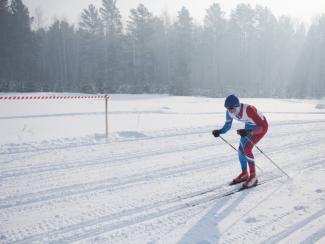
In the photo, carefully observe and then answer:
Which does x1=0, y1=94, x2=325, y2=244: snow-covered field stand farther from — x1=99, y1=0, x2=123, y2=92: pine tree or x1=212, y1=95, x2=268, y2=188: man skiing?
x1=99, y1=0, x2=123, y2=92: pine tree

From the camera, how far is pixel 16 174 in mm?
7008

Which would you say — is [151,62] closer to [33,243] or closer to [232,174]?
[232,174]

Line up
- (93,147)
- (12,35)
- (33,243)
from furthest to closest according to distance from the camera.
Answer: (12,35) → (93,147) → (33,243)

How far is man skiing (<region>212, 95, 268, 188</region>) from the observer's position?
Answer: 6508 mm

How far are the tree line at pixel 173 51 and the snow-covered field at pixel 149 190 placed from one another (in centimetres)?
3286

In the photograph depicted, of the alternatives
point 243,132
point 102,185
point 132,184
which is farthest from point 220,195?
point 102,185

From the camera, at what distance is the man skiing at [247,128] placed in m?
6.51

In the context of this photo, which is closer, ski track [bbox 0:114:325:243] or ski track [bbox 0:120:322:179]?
ski track [bbox 0:114:325:243]

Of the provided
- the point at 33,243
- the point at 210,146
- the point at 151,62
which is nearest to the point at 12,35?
the point at 151,62

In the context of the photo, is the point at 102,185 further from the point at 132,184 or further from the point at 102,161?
the point at 102,161

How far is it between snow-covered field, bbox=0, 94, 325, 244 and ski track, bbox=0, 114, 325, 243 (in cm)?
2

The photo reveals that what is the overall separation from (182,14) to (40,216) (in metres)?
48.9

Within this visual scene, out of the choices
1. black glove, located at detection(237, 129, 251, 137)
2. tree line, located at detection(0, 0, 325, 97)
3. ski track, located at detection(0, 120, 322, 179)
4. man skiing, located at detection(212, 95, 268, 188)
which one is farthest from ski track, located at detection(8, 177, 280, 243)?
tree line, located at detection(0, 0, 325, 97)

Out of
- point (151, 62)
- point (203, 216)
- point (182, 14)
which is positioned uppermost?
point (182, 14)
